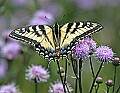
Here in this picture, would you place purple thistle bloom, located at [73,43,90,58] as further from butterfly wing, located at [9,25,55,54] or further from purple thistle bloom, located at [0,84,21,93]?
purple thistle bloom, located at [0,84,21,93]

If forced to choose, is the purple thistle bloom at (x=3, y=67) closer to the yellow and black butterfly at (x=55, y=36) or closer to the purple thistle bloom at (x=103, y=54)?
the yellow and black butterfly at (x=55, y=36)

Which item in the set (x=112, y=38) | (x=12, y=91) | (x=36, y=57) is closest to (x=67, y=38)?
(x=12, y=91)

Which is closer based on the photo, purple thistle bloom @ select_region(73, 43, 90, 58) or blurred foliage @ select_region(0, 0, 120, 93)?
purple thistle bloom @ select_region(73, 43, 90, 58)

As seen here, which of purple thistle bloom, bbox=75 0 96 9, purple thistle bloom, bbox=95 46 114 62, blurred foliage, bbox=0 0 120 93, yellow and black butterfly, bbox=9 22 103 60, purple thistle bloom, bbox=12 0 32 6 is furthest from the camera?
purple thistle bloom, bbox=12 0 32 6

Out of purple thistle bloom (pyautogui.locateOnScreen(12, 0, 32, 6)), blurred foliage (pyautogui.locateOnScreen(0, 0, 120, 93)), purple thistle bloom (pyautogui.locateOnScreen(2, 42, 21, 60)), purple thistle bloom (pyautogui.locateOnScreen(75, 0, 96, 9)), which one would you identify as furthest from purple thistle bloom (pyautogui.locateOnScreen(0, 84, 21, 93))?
purple thistle bloom (pyautogui.locateOnScreen(12, 0, 32, 6))

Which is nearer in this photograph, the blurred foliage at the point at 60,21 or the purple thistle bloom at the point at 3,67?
the blurred foliage at the point at 60,21

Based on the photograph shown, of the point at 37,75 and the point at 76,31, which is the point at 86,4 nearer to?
the point at 37,75

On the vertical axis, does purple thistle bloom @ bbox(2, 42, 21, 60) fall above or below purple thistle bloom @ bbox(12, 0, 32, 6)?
below

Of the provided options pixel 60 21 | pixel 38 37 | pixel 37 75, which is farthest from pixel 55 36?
pixel 60 21

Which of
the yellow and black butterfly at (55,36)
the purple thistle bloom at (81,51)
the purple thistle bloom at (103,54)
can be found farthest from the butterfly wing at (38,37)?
the purple thistle bloom at (103,54)
